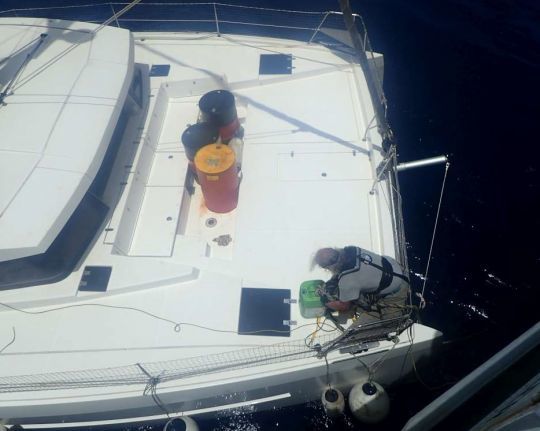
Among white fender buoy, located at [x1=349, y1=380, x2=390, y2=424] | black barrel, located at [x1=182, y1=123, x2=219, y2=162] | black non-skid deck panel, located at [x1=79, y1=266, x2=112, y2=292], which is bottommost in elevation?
white fender buoy, located at [x1=349, y1=380, x2=390, y2=424]

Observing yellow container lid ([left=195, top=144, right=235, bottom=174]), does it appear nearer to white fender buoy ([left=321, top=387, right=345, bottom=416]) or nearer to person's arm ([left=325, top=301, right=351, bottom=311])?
person's arm ([left=325, top=301, right=351, bottom=311])

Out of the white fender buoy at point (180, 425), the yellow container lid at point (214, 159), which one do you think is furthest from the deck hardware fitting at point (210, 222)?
the white fender buoy at point (180, 425)

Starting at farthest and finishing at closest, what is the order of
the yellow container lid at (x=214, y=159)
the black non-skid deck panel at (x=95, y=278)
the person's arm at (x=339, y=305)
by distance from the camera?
1. the yellow container lid at (x=214, y=159)
2. the black non-skid deck panel at (x=95, y=278)
3. the person's arm at (x=339, y=305)

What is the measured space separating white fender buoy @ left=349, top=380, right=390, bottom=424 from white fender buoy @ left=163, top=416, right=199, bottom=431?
195cm

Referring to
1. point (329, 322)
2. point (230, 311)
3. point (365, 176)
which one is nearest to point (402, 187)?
point (365, 176)

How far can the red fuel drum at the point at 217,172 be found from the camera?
508cm

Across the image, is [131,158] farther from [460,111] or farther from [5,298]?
[460,111]

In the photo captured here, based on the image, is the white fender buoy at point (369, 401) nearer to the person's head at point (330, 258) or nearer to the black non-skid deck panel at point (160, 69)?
the person's head at point (330, 258)

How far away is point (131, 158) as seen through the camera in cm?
593

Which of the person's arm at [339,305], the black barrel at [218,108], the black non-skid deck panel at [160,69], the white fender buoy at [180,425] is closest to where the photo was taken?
the person's arm at [339,305]

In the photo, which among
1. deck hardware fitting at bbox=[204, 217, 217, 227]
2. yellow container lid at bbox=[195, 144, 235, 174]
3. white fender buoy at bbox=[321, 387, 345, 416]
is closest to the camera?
white fender buoy at bbox=[321, 387, 345, 416]

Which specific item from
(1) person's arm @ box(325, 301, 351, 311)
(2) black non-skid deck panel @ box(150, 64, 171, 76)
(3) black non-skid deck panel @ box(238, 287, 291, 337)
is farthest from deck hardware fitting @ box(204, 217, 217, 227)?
(2) black non-skid deck panel @ box(150, 64, 171, 76)

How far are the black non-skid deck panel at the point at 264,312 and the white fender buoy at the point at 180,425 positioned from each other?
118 cm

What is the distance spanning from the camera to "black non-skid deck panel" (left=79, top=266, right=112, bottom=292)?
189 inches
